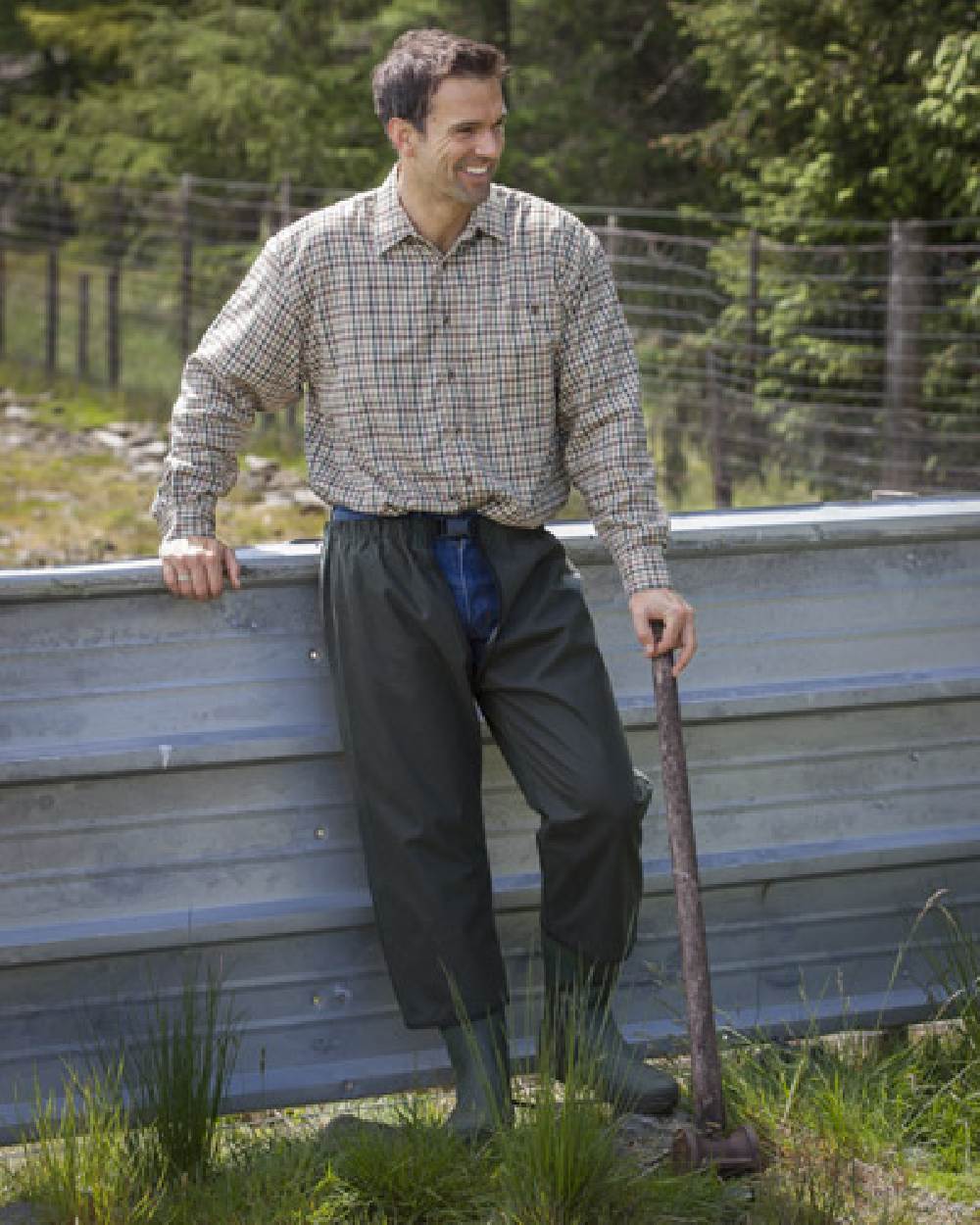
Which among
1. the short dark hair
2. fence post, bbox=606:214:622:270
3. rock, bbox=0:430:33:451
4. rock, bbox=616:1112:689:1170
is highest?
fence post, bbox=606:214:622:270

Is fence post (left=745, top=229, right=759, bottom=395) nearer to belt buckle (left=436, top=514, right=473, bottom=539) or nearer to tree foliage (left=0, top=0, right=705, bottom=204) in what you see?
tree foliage (left=0, top=0, right=705, bottom=204)

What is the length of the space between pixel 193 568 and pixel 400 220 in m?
0.70

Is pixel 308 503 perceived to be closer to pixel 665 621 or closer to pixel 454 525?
pixel 454 525

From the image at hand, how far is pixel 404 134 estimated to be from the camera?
3.68 meters

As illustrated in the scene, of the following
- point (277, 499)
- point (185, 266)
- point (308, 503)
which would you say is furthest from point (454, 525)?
point (185, 266)

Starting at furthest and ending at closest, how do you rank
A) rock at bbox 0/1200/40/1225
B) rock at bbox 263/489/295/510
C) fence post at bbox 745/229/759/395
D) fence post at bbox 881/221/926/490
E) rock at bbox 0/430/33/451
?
rock at bbox 0/430/33/451
fence post at bbox 745/229/759/395
rock at bbox 263/489/295/510
fence post at bbox 881/221/926/490
rock at bbox 0/1200/40/1225

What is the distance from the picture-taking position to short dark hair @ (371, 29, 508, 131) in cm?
361

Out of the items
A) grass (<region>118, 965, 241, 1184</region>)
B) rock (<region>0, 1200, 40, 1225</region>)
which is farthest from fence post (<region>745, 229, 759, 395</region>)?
rock (<region>0, 1200, 40, 1225</region>)

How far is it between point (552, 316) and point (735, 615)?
624 millimetres

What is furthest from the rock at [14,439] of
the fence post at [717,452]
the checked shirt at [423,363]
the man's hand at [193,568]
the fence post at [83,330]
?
the man's hand at [193,568]

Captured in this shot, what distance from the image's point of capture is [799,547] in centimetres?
387

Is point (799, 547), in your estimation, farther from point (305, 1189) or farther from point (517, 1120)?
point (305, 1189)

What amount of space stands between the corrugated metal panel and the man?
12 centimetres

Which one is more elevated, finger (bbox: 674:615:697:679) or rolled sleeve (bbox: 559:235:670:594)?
rolled sleeve (bbox: 559:235:670:594)
